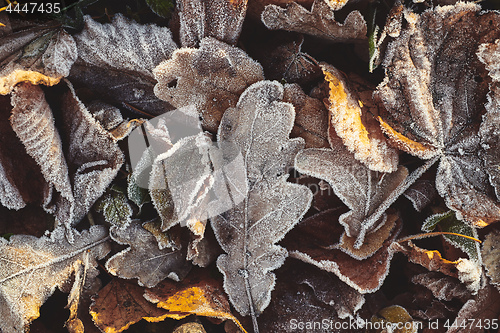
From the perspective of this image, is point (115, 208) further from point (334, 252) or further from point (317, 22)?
point (317, 22)

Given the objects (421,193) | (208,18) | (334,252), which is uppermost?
(208,18)

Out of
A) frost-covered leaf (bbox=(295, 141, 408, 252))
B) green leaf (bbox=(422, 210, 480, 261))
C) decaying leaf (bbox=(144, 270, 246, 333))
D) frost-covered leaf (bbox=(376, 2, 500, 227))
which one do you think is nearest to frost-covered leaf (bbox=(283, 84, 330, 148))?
frost-covered leaf (bbox=(295, 141, 408, 252))

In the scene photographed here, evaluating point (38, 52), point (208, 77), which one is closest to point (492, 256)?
point (208, 77)

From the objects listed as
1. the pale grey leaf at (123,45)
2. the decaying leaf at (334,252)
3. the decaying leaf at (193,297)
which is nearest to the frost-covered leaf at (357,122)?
the decaying leaf at (334,252)

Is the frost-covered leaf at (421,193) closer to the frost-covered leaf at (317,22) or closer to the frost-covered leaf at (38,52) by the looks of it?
the frost-covered leaf at (317,22)

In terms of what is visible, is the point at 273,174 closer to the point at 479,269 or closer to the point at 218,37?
the point at 218,37

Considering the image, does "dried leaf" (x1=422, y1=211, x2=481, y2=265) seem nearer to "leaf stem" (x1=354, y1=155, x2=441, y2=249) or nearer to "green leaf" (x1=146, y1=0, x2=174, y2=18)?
"leaf stem" (x1=354, y1=155, x2=441, y2=249)
